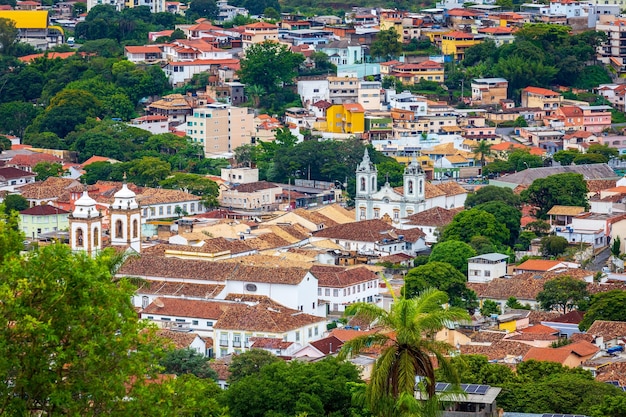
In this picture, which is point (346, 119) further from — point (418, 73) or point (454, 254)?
point (454, 254)

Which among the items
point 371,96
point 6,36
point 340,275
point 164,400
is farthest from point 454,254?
point 6,36

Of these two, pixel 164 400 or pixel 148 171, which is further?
pixel 148 171

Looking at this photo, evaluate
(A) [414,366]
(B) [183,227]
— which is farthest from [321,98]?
(A) [414,366]

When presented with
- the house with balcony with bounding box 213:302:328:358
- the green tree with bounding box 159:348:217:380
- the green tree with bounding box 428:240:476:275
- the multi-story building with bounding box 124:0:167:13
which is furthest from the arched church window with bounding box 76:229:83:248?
the multi-story building with bounding box 124:0:167:13

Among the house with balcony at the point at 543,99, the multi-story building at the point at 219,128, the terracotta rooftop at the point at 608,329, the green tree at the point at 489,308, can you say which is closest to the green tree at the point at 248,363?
the terracotta rooftop at the point at 608,329

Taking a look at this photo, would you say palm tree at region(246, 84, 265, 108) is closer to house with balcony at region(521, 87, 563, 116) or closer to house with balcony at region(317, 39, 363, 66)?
house with balcony at region(317, 39, 363, 66)
